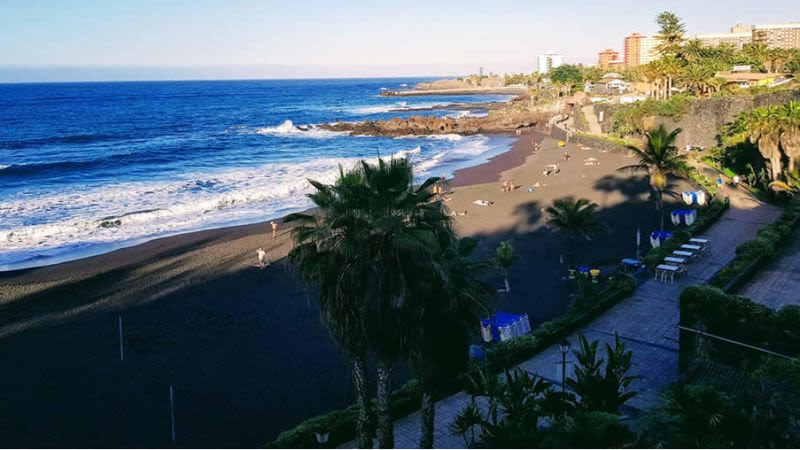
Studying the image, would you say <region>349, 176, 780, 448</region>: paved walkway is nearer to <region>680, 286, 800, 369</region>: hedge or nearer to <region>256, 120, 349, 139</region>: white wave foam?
<region>680, 286, 800, 369</region>: hedge

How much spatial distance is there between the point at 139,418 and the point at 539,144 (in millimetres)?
48486

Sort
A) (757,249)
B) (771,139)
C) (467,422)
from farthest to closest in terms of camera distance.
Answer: (771,139)
(757,249)
(467,422)

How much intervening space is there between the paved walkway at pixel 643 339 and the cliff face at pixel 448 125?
52192 mm

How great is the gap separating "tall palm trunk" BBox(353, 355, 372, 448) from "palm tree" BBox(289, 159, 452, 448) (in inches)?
27.6

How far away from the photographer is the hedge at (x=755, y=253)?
15.9m

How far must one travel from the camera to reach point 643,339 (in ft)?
46.2

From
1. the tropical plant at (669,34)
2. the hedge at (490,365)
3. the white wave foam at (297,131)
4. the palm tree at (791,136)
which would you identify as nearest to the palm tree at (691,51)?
the tropical plant at (669,34)

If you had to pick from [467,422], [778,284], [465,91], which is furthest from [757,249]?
[465,91]

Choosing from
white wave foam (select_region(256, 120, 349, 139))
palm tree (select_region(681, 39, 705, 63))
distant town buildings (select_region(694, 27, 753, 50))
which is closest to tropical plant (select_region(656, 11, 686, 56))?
palm tree (select_region(681, 39, 705, 63))

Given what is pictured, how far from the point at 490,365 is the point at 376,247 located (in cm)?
589

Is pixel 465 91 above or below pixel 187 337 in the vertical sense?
above

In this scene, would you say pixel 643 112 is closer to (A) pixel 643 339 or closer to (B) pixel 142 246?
(A) pixel 643 339

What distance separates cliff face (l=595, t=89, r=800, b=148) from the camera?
4078 cm

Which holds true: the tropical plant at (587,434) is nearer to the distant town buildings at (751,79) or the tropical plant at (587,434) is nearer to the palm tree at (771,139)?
the palm tree at (771,139)
